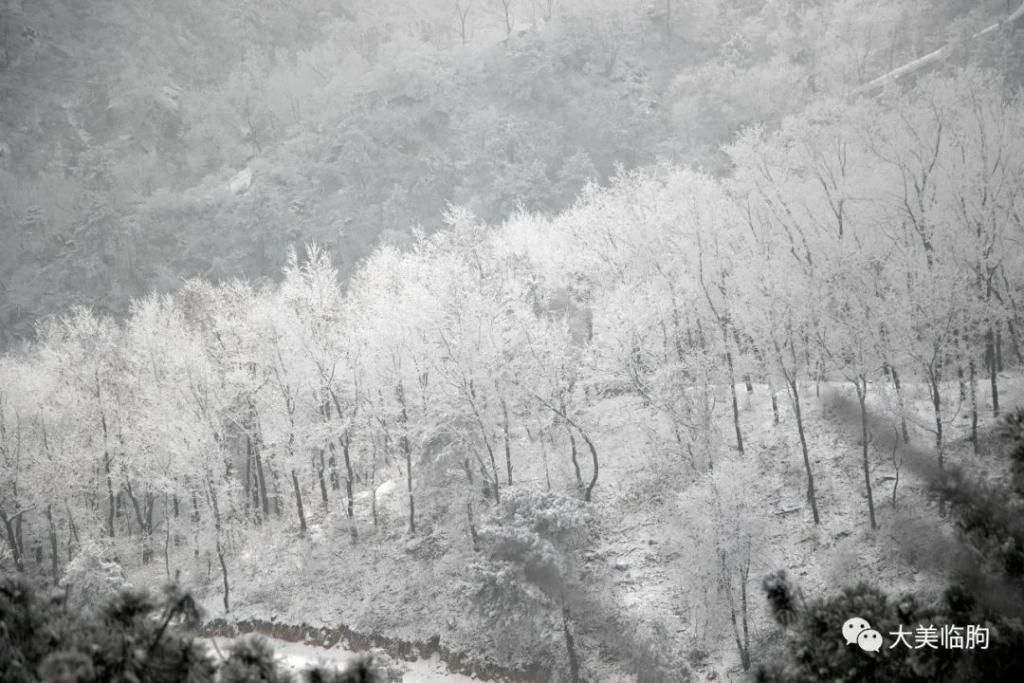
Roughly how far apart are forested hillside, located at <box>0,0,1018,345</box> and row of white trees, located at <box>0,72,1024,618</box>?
36.1 m

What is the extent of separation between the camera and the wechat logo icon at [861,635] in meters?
10.7

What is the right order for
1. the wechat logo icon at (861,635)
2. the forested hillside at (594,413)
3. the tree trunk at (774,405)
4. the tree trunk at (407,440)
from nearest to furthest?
the wechat logo icon at (861,635) → the forested hillside at (594,413) → the tree trunk at (774,405) → the tree trunk at (407,440)

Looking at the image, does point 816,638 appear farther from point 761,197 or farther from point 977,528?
point 761,197

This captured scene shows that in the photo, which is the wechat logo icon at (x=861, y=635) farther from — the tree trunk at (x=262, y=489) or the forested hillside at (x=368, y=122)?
the forested hillside at (x=368, y=122)

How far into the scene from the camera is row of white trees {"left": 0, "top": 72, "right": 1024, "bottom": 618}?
2802 centimetres

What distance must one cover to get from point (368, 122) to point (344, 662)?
85.2 metres

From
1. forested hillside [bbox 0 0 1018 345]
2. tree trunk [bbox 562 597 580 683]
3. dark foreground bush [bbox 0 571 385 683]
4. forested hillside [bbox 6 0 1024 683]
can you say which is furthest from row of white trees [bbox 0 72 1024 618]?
forested hillside [bbox 0 0 1018 345]

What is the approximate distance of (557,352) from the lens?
1272 inches

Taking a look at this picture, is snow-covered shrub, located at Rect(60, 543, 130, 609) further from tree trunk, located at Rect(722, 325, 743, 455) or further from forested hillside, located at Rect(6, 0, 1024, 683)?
tree trunk, located at Rect(722, 325, 743, 455)

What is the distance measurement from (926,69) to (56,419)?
85.9m

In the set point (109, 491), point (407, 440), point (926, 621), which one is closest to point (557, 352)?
point (407, 440)

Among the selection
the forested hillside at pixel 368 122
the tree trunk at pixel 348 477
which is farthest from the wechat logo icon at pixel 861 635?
the forested hillside at pixel 368 122

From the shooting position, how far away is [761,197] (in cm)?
3572

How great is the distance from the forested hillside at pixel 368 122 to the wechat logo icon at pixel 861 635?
64359 mm
